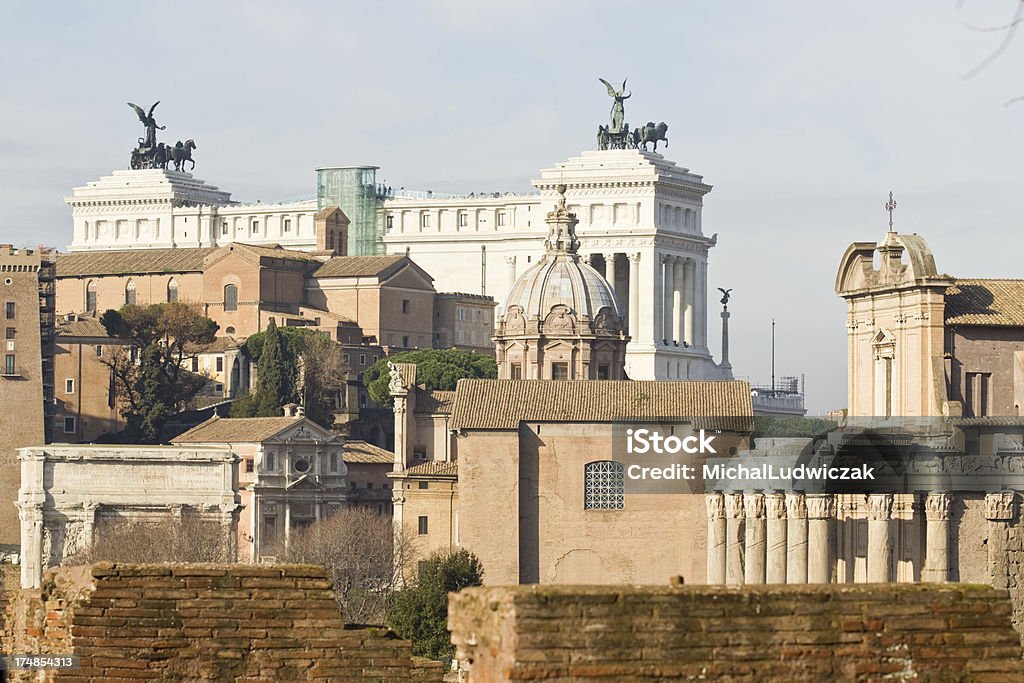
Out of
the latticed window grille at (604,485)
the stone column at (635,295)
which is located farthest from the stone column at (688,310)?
the latticed window grille at (604,485)

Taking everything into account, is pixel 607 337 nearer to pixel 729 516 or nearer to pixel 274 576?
pixel 729 516

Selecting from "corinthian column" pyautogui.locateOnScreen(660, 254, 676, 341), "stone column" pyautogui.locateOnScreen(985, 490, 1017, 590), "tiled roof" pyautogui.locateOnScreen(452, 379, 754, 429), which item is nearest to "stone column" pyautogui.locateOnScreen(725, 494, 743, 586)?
"stone column" pyautogui.locateOnScreen(985, 490, 1017, 590)

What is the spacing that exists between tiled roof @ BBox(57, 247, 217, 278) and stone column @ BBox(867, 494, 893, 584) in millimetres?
69730

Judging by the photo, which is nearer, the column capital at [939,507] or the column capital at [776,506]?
the column capital at [939,507]

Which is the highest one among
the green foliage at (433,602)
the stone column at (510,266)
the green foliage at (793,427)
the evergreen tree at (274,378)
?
the stone column at (510,266)

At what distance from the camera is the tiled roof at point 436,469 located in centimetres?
6694

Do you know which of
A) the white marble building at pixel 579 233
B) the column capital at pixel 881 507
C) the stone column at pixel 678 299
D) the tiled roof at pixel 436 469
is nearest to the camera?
the column capital at pixel 881 507

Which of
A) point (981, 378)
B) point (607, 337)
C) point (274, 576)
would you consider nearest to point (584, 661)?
point (274, 576)

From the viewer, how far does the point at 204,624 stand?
11.3 meters

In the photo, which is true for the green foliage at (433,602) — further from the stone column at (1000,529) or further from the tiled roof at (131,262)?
the tiled roof at (131,262)

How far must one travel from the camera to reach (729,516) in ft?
160

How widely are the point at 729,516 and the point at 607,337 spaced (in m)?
26.8

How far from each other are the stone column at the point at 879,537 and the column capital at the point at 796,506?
1.67m

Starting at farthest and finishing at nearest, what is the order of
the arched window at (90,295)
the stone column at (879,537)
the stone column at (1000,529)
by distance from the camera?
the arched window at (90,295) < the stone column at (879,537) < the stone column at (1000,529)
